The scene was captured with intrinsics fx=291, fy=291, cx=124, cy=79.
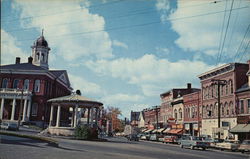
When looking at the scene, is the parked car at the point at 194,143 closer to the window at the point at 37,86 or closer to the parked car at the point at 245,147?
the parked car at the point at 245,147

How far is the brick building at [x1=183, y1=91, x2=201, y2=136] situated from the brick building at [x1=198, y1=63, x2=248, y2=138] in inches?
92.4

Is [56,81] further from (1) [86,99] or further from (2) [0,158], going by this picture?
(2) [0,158]

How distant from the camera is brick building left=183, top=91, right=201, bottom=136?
58.9m

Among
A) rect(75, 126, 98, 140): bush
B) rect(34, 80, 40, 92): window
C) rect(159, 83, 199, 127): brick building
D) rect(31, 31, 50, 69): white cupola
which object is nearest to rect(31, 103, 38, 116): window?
rect(34, 80, 40, 92): window

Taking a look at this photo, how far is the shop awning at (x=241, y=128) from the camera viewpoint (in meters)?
41.1

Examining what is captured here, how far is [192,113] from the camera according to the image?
61.6 metres


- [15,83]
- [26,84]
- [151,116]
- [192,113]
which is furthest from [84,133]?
[151,116]

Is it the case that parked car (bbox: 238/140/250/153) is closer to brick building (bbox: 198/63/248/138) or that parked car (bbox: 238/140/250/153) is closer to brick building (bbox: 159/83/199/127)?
brick building (bbox: 198/63/248/138)

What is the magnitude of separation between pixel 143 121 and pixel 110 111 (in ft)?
51.5

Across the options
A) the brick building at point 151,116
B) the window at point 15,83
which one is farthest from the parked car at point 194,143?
the brick building at point 151,116

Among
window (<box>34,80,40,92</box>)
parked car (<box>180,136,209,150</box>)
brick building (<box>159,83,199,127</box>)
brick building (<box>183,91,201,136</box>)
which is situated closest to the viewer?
parked car (<box>180,136,209,150</box>)

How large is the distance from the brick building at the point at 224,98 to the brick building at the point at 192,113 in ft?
7.70

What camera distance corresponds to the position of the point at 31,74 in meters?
64.6

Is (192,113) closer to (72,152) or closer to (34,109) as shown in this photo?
(34,109)
